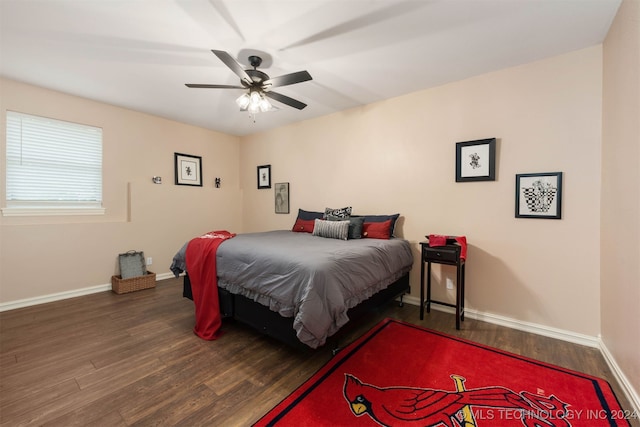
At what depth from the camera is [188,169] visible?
186 inches

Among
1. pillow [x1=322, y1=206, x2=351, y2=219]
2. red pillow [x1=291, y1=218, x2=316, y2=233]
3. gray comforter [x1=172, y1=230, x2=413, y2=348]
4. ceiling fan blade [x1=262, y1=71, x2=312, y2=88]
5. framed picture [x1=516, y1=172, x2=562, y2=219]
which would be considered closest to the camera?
gray comforter [x1=172, y1=230, x2=413, y2=348]

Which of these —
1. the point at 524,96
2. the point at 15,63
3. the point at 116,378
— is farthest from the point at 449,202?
the point at 15,63

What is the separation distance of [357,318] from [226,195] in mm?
3918

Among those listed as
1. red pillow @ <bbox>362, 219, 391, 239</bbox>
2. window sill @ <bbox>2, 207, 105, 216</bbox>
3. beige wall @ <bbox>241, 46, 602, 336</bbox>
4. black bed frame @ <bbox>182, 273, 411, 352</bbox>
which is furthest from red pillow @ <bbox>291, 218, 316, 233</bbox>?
window sill @ <bbox>2, 207, 105, 216</bbox>

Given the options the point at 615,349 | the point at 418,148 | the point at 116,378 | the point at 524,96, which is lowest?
the point at 116,378

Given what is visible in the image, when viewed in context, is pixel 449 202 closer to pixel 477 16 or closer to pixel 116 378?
pixel 477 16

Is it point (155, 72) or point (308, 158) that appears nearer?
point (155, 72)

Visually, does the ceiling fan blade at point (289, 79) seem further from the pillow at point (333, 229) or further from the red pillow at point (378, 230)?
the red pillow at point (378, 230)

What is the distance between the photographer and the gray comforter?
6.17 feet

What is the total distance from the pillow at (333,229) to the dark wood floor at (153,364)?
3.16 feet

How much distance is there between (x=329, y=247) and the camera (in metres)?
2.66

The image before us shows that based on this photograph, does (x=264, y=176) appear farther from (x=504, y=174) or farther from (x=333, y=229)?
(x=504, y=174)

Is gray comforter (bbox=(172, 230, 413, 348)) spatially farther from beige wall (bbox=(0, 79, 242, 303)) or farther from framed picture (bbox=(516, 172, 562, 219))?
beige wall (bbox=(0, 79, 242, 303))

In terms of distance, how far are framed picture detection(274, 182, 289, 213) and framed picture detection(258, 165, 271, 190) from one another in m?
0.24
